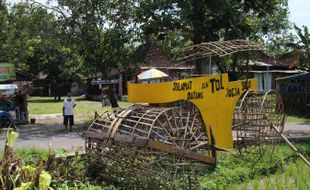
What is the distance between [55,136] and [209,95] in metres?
10.6

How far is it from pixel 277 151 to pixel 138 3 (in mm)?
12291

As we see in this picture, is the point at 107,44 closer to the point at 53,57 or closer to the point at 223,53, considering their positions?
the point at 223,53

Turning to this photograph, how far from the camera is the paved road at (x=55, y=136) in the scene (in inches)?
624

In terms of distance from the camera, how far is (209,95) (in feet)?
32.1

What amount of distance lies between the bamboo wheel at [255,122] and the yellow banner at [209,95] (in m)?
0.33

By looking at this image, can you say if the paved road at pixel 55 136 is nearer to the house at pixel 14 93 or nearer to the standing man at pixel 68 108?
the standing man at pixel 68 108

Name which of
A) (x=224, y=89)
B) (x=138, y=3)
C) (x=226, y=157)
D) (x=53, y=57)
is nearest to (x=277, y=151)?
(x=226, y=157)

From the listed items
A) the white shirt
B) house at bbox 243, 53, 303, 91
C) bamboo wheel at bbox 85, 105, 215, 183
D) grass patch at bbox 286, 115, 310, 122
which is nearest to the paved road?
the white shirt

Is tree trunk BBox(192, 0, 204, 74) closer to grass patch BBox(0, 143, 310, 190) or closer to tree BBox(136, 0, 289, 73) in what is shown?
tree BBox(136, 0, 289, 73)

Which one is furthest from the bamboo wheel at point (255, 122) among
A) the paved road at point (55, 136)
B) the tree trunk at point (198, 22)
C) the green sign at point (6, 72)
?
the green sign at point (6, 72)

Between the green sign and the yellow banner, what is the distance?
61.1 ft

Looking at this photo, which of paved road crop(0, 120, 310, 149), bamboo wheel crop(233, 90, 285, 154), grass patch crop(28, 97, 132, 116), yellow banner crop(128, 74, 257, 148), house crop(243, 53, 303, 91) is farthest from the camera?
house crop(243, 53, 303, 91)

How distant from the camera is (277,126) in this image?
11.4m

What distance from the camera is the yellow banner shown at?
29.2 ft
